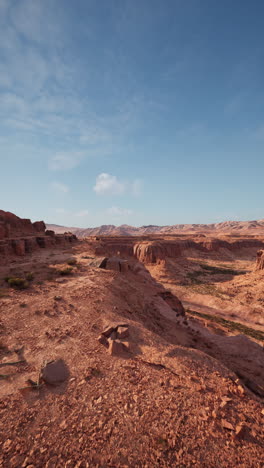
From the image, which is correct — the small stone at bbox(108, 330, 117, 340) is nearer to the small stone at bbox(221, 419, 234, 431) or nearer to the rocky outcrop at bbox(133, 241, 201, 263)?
the small stone at bbox(221, 419, 234, 431)

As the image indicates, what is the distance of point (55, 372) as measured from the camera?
6406 mm

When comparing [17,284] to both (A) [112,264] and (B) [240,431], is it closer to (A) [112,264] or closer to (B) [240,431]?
(A) [112,264]

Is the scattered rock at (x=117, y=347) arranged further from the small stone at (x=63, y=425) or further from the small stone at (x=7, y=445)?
the small stone at (x=7, y=445)

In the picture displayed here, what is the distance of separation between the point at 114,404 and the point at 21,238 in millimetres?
26600

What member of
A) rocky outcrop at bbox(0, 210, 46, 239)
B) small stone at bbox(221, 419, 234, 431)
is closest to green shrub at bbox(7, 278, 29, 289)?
small stone at bbox(221, 419, 234, 431)

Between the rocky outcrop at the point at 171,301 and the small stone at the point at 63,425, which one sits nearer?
the small stone at the point at 63,425

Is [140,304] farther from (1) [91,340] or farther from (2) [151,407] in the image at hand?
(2) [151,407]

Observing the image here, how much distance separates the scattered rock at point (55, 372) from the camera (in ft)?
20.1

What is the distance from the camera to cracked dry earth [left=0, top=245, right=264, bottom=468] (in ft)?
14.8

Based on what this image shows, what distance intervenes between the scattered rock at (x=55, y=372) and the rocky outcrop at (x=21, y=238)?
18242 mm

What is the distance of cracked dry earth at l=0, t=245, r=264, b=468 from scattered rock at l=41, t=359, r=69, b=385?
175 millimetres

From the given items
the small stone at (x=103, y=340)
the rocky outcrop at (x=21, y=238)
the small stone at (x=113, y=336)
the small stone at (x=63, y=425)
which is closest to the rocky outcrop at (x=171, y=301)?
the small stone at (x=113, y=336)

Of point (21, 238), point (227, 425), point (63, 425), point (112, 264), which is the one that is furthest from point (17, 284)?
point (21, 238)

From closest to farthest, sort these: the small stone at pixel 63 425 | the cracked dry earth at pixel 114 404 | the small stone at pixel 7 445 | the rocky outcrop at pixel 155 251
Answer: the small stone at pixel 7 445
the cracked dry earth at pixel 114 404
the small stone at pixel 63 425
the rocky outcrop at pixel 155 251
